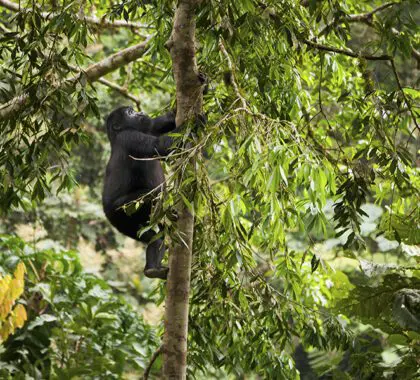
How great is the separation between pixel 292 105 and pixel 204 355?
1264 mm

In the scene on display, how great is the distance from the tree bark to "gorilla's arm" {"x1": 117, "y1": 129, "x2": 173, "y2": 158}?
2.13 feet

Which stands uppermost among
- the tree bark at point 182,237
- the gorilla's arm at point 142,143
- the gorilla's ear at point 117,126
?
the gorilla's ear at point 117,126

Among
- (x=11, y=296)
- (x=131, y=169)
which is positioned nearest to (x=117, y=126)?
(x=131, y=169)

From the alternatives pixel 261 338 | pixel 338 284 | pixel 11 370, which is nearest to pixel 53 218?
pixel 11 370

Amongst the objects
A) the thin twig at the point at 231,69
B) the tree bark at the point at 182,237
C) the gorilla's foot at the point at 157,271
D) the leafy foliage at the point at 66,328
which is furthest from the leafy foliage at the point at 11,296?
the thin twig at the point at 231,69

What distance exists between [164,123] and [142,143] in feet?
0.56

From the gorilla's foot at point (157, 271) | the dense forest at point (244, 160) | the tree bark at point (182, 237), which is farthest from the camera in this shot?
the gorilla's foot at point (157, 271)

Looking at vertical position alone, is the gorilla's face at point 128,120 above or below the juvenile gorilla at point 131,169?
above

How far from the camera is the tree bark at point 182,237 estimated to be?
2.72 m

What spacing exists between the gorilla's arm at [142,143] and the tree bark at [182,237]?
25.5 inches

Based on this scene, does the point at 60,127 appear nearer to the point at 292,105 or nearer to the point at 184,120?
the point at 184,120

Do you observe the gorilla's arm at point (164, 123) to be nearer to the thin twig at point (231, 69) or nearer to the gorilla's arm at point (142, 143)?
the gorilla's arm at point (142, 143)

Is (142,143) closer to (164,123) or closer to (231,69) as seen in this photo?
(164,123)

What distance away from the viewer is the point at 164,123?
11.8 feet
